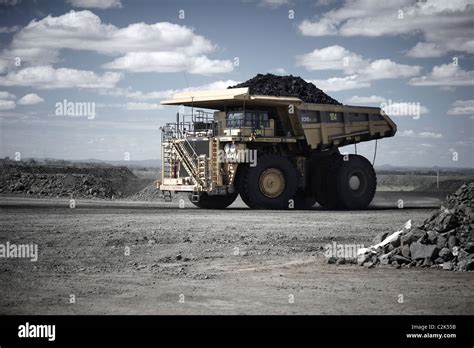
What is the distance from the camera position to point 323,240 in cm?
1756

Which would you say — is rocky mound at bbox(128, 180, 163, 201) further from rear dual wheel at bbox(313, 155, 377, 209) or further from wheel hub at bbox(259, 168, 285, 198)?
wheel hub at bbox(259, 168, 285, 198)

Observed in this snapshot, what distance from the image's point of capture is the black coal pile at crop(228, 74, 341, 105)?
2789 centimetres

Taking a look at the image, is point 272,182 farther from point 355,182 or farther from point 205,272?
point 205,272

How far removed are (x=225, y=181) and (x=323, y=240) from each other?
26.9ft

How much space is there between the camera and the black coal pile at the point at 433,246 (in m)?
14.0

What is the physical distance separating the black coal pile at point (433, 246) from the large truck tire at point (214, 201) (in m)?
12.8

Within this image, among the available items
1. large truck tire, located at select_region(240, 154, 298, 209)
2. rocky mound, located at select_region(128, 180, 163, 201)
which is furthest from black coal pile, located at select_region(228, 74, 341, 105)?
rocky mound, located at select_region(128, 180, 163, 201)

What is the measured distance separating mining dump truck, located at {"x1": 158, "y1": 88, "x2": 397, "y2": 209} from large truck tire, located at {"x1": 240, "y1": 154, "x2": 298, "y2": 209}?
0.11 ft

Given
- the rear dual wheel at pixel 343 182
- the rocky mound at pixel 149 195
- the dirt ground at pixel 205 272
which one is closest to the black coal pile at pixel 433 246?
the dirt ground at pixel 205 272

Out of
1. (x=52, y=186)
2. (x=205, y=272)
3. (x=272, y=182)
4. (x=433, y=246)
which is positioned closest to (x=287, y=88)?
(x=272, y=182)

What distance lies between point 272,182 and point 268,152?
106 cm

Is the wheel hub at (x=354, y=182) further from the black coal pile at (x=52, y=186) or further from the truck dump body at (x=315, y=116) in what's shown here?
the black coal pile at (x=52, y=186)

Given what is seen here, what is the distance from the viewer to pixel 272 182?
2594 centimetres
